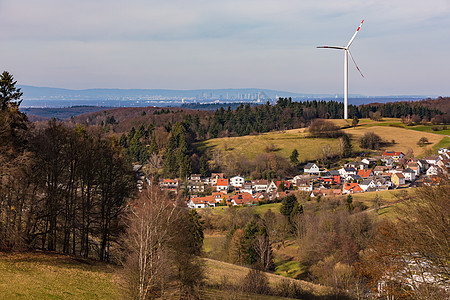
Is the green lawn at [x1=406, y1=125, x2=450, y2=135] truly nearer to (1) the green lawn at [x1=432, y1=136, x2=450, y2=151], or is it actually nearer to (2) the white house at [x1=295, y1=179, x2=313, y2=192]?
(1) the green lawn at [x1=432, y1=136, x2=450, y2=151]

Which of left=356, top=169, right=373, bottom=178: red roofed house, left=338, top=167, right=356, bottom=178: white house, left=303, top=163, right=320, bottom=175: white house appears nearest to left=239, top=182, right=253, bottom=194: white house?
left=303, top=163, right=320, bottom=175: white house

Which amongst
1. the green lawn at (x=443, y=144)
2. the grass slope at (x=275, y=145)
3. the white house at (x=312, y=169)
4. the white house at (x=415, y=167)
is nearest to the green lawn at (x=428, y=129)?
the green lawn at (x=443, y=144)

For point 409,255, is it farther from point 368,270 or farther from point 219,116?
point 219,116

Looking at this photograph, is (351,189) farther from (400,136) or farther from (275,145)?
(400,136)

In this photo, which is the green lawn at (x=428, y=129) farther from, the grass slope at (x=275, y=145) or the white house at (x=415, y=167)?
the white house at (x=415, y=167)

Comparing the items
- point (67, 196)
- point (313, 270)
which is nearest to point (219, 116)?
point (313, 270)

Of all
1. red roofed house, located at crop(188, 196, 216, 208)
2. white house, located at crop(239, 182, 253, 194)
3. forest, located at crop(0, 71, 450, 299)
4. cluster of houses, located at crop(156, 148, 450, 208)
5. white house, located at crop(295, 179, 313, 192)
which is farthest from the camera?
white house, located at crop(239, 182, 253, 194)

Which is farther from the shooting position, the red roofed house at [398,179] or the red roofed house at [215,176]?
the red roofed house at [215,176]
